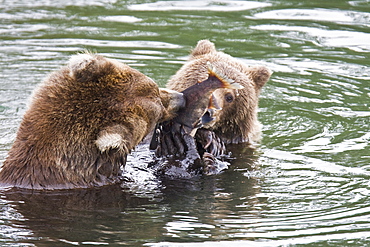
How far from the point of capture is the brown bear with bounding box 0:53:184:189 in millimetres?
6625

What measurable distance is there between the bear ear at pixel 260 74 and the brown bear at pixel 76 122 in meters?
2.77

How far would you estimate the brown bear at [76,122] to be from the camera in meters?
6.62

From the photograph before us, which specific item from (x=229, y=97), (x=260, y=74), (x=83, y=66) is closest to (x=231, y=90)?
(x=229, y=97)

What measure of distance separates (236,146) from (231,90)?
86cm

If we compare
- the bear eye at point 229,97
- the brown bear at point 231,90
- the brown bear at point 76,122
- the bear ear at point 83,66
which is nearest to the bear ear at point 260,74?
the brown bear at point 231,90

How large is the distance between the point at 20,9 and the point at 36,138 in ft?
29.9

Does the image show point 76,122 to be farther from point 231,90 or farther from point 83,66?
point 231,90

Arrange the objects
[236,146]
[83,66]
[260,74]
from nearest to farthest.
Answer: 1. [83,66]
2. [236,146]
3. [260,74]

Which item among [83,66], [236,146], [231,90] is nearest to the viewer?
[83,66]

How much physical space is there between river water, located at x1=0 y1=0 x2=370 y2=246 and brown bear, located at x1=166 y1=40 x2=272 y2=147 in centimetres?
34

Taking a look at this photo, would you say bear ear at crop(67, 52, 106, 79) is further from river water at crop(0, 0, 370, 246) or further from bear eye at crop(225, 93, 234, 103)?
bear eye at crop(225, 93, 234, 103)

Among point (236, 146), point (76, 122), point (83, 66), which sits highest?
point (83, 66)

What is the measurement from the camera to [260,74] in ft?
30.8

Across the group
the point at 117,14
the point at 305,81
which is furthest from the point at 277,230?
the point at 117,14
